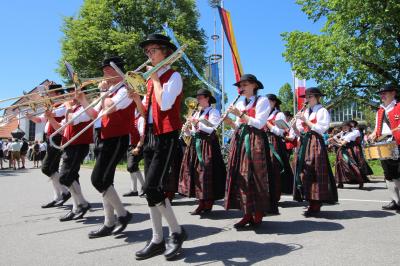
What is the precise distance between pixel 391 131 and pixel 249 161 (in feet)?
9.40

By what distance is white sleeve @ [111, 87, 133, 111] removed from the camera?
4148 mm

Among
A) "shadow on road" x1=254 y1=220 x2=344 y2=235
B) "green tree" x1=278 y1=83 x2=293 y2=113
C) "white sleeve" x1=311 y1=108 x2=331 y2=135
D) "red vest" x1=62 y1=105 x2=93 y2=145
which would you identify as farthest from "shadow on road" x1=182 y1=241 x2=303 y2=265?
"green tree" x1=278 y1=83 x2=293 y2=113

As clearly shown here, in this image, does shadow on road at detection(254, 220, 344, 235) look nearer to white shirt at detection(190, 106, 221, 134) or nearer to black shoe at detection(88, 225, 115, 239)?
white shirt at detection(190, 106, 221, 134)

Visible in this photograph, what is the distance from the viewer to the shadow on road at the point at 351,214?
17.8 feet

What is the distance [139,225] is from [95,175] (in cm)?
117

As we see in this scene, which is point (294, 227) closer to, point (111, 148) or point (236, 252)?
point (236, 252)

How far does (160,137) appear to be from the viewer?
12.1 ft

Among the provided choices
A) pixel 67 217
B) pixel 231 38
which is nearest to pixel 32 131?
pixel 231 38

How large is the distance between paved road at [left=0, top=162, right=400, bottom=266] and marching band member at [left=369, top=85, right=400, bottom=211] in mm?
478

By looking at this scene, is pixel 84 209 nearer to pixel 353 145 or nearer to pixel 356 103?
pixel 353 145

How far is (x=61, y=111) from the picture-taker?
5828 millimetres

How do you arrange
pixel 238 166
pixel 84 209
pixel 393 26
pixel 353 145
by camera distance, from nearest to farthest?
pixel 238 166 < pixel 84 209 < pixel 353 145 < pixel 393 26

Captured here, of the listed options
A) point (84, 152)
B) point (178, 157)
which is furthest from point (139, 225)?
point (178, 157)

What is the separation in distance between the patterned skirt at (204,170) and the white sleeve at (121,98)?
203cm
